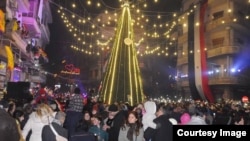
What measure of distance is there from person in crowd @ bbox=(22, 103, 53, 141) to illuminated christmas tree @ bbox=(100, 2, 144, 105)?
31.7ft

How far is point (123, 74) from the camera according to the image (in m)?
16.0

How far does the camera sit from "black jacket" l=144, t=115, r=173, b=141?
6531 mm

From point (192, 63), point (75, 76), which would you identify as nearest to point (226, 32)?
point (192, 63)

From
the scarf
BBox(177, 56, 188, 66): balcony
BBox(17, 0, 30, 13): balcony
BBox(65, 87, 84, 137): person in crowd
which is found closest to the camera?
the scarf

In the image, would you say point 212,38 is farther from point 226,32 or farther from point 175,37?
point 175,37

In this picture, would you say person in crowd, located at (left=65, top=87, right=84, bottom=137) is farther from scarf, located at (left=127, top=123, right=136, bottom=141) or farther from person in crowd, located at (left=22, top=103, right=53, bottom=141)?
scarf, located at (left=127, top=123, right=136, bottom=141)

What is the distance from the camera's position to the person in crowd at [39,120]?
19.4ft

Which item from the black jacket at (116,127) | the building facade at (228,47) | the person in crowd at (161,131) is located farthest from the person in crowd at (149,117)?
the building facade at (228,47)

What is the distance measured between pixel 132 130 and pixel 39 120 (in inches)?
73.8

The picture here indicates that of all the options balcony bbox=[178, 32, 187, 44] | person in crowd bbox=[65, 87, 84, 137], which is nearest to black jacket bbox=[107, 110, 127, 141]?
person in crowd bbox=[65, 87, 84, 137]

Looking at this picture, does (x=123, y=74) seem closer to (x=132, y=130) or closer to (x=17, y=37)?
(x=132, y=130)

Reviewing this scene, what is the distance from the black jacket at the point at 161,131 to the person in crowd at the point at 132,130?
0.40 m

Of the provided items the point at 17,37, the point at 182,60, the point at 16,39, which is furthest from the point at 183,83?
the point at 16,39

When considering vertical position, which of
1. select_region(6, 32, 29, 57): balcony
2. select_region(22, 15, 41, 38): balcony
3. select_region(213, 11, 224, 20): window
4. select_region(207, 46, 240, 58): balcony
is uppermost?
select_region(213, 11, 224, 20): window
